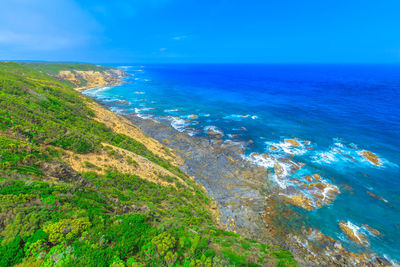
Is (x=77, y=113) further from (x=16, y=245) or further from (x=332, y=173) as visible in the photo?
(x=332, y=173)

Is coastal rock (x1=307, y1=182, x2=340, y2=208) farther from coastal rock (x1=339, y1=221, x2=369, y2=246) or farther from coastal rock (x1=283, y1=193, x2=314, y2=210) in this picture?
coastal rock (x1=339, y1=221, x2=369, y2=246)

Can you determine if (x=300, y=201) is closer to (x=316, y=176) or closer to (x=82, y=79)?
(x=316, y=176)

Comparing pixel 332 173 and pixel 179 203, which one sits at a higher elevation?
pixel 179 203

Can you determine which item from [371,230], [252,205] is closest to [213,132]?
[252,205]

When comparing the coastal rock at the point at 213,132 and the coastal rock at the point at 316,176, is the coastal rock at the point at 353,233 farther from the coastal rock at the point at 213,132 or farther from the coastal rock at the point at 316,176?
the coastal rock at the point at 213,132

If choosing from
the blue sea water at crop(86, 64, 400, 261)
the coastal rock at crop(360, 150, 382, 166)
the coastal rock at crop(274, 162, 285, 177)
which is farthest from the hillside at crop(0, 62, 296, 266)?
the coastal rock at crop(360, 150, 382, 166)

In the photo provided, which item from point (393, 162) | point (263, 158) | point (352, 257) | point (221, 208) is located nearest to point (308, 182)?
point (263, 158)
